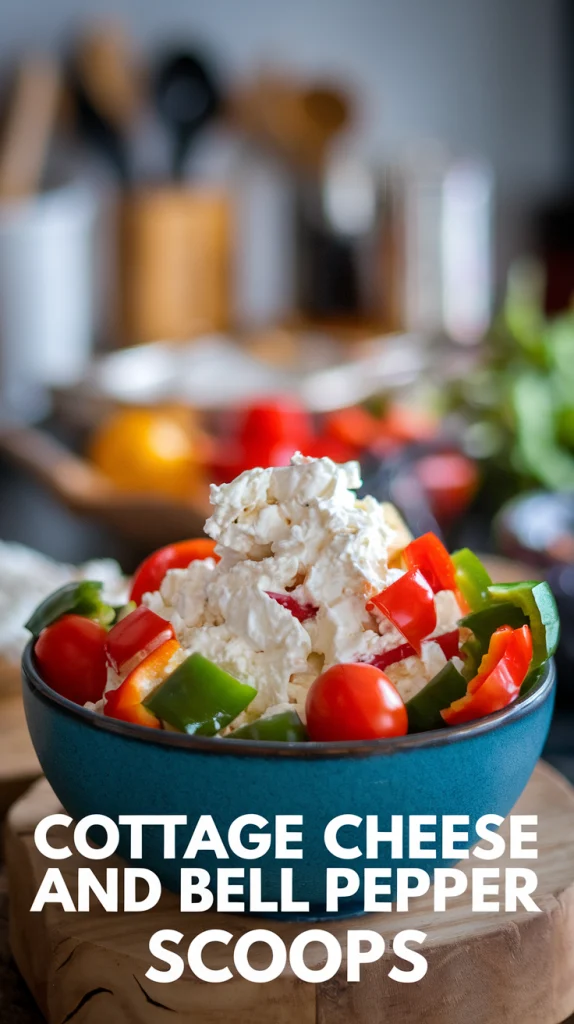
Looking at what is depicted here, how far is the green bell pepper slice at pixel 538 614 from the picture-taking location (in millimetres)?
833

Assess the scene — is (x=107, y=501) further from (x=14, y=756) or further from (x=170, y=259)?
(x=170, y=259)

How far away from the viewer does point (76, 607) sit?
90cm

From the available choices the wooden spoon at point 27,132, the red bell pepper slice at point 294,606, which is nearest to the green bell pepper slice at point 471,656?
the red bell pepper slice at point 294,606

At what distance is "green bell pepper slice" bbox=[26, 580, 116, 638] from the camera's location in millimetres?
897

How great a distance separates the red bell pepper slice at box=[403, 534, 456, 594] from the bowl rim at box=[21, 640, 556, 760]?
107 mm

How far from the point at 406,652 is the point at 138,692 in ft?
0.61

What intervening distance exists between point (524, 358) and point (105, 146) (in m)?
1.38

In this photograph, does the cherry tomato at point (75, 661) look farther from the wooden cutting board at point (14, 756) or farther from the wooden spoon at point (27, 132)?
the wooden spoon at point (27, 132)

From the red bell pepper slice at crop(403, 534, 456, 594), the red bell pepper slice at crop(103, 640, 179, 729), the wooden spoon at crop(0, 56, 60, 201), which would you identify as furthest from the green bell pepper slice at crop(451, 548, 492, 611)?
the wooden spoon at crop(0, 56, 60, 201)

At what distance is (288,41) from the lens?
11.2 ft

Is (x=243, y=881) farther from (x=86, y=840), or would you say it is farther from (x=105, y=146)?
(x=105, y=146)

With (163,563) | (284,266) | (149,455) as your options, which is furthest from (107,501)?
(284,266)

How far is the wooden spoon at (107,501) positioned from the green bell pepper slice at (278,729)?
2.89ft

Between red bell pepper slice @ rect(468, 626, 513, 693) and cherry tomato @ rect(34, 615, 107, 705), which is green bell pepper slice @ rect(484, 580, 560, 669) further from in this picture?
cherry tomato @ rect(34, 615, 107, 705)
